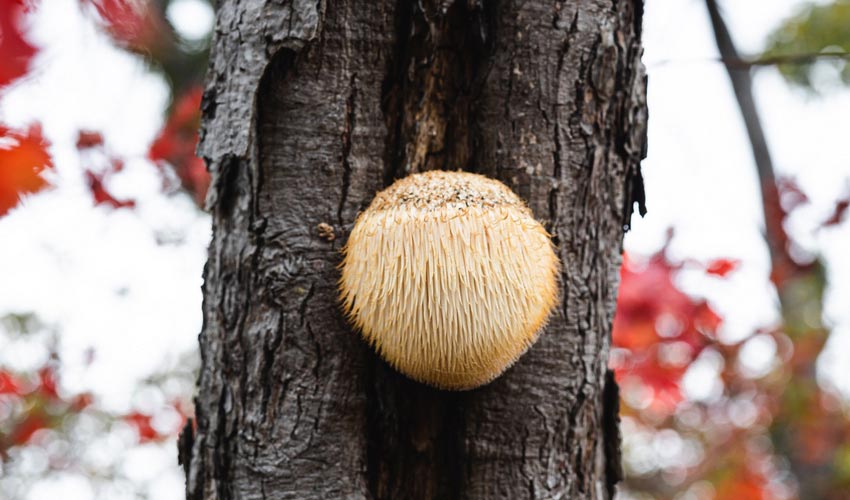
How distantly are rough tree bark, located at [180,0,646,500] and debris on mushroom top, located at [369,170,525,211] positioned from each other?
0.46ft

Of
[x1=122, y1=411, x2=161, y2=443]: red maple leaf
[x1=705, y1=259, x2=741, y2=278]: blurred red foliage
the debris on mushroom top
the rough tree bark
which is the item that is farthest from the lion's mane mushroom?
[x1=122, y1=411, x2=161, y2=443]: red maple leaf

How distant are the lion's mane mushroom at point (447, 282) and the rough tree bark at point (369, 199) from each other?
0.19 metres

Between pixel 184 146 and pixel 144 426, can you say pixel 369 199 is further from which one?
pixel 144 426

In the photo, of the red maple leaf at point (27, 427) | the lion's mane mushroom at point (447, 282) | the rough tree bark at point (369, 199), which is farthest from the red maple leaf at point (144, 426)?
the lion's mane mushroom at point (447, 282)

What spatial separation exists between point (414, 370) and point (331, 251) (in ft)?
1.37

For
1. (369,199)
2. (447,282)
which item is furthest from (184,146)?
(447,282)

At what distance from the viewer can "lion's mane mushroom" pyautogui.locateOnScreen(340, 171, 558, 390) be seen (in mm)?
1629

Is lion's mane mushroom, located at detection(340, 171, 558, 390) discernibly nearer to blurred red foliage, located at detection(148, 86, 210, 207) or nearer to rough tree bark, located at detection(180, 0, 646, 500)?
rough tree bark, located at detection(180, 0, 646, 500)

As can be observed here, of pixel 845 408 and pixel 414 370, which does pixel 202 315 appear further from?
pixel 845 408

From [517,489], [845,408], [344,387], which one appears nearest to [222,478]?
[344,387]

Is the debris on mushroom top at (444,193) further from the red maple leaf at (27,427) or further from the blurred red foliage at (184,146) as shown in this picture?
the red maple leaf at (27,427)

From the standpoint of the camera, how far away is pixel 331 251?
1860mm

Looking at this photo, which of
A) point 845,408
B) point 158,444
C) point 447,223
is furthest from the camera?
point 845,408

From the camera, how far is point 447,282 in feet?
5.34
